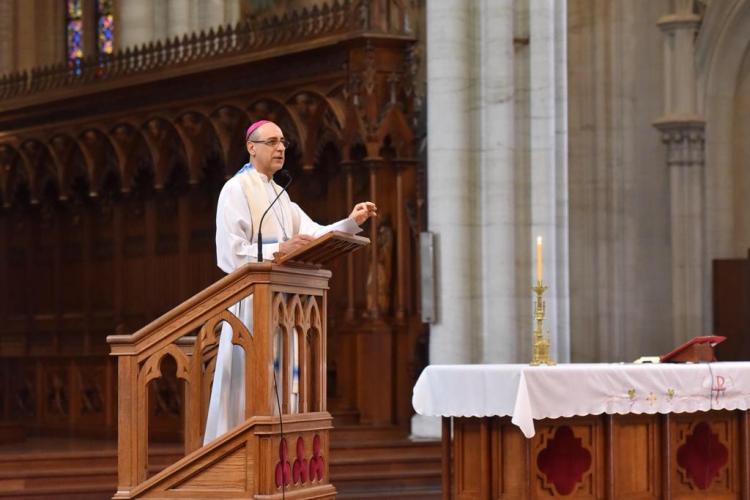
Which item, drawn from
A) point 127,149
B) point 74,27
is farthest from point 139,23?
point 74,27

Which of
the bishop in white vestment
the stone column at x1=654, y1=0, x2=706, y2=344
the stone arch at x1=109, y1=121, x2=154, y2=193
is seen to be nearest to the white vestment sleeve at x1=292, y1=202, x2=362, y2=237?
the bishop in white vestment

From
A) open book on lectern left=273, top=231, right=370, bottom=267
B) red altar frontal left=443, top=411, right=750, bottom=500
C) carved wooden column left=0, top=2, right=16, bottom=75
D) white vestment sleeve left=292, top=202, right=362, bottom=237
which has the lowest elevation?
red altar frontal left=443, top=411, right=750, bottom=500

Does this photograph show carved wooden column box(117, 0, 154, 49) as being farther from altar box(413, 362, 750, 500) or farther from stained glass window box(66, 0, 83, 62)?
altar box(413, 362, 750, 500)

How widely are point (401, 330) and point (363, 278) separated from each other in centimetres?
53

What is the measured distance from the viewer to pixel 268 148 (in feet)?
23.6

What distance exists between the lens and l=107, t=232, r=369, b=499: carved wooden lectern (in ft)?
21.6

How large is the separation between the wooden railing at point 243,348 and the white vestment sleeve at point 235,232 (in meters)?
0.30

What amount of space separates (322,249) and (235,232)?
540 mm

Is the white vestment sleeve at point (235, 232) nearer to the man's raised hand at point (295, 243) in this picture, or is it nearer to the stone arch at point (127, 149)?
the man's raised hand at point (295, 243)

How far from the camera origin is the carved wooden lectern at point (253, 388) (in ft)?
21.6

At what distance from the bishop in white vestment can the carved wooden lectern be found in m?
0.09

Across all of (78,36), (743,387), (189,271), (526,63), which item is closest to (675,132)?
(526,63)

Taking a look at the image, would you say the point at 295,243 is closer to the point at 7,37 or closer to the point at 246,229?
the point at 246,229

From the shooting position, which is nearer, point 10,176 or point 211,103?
point 211,103
